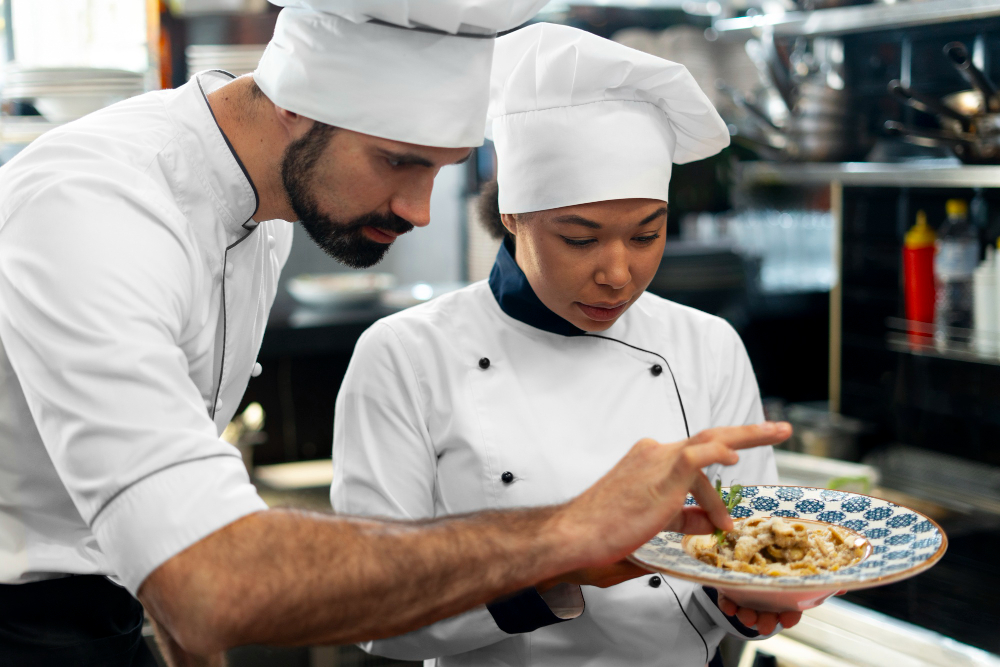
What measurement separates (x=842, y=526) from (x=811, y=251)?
8.55 feet

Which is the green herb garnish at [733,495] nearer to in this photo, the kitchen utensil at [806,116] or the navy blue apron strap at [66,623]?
the navy blue apron strap at [66,623]

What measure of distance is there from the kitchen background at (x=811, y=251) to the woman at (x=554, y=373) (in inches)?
30.0

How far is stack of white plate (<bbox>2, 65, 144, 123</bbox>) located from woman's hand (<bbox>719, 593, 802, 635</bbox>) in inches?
98.1

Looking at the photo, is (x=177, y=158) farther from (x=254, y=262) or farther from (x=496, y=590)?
(x=496, y=590)

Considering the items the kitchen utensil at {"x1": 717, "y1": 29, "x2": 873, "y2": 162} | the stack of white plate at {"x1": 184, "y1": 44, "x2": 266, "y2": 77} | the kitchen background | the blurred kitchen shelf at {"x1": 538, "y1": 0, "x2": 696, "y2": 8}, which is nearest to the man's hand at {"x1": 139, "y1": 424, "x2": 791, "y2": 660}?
the kitchen background

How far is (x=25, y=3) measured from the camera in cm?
368

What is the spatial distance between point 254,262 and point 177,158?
25 centimetres

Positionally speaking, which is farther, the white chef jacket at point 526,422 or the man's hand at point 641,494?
the white chef jacket at point 526,422

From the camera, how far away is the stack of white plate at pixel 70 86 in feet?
9.45

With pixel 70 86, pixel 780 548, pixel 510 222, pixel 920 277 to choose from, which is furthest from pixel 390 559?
pixel 70 86

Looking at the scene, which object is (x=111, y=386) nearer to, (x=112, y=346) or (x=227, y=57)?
(x=112, y=346)

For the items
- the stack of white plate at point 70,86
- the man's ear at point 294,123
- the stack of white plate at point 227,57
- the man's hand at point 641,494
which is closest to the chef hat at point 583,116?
the man's ear at point 294,123

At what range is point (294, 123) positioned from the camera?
48.8 inches

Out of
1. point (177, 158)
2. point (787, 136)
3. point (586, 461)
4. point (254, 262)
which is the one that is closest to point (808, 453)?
point (787, 136)
